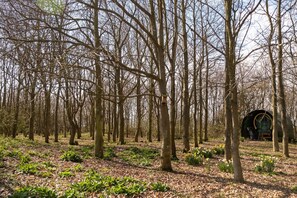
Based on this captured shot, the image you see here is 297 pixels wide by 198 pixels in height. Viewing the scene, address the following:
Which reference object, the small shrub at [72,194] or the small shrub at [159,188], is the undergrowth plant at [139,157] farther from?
the small shrub at [72,194]

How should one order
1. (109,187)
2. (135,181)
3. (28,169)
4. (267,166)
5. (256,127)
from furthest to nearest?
(256,127), (267,166), (28,169), (135,181), (109,187)

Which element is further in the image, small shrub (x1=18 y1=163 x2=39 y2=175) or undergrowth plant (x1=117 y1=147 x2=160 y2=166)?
undergrowth plant (x1=117 y1=147 x2=160 y2=166)

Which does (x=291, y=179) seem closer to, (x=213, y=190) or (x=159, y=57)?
(x=213, y=190)

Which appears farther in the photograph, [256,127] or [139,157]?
[256,127]

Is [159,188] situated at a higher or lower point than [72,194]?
lower

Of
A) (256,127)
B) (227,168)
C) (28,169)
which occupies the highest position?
(256,127)

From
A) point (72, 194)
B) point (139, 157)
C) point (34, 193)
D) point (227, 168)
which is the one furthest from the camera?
point (139, 157)

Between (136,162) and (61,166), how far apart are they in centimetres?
328

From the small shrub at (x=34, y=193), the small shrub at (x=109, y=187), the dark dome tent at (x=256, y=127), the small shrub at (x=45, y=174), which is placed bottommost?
the small shrub at (x=109, y=187)

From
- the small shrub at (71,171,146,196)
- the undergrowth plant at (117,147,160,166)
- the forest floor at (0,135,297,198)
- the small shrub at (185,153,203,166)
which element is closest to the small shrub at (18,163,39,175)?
the forest floor at (0,135,297,198)

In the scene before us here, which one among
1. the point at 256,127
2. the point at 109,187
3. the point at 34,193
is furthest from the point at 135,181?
the point at 256,127

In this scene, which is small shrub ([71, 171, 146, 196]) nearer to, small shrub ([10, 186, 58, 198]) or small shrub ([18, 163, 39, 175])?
small shrub ([10, 186, 58, 198])

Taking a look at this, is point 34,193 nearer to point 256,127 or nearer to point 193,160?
point 193,160

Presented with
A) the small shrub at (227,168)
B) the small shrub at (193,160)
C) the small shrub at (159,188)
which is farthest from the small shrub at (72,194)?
the small shrub at (193,160)
